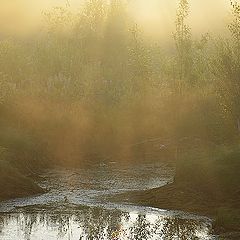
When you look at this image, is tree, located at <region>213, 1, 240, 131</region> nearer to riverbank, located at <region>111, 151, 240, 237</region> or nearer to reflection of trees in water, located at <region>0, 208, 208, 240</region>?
riverbank, located at <region>111, 151, 240, 237</region>

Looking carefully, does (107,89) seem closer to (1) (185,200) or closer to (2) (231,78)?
(2) (231,78)

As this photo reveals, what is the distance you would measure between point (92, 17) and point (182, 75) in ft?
167

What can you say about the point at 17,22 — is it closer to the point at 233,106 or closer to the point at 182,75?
the point at 182,75

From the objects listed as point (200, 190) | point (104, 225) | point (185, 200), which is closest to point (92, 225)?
point (104, 225)

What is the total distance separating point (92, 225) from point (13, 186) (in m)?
12.3

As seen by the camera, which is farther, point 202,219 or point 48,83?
point 48,83

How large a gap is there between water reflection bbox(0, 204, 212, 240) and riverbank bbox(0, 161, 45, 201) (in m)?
5.01

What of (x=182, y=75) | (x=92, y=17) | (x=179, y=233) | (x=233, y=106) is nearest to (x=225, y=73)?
(x=233, y=106)

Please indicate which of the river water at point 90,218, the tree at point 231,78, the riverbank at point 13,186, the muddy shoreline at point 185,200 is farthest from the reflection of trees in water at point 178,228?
the tree at point 231,78

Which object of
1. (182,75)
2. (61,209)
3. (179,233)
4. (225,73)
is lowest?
(179,233)

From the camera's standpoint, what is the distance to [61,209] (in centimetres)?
3164

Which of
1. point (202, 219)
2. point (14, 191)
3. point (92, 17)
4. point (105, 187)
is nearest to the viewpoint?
point (202, 219)

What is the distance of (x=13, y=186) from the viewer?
37344 millimetres

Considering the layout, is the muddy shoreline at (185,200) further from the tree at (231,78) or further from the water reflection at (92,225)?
the tree at (231,78)
